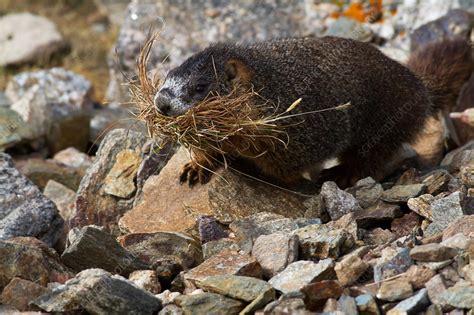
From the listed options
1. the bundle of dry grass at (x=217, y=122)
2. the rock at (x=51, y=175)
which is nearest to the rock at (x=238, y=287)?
the bundle of dry grass at (x=217, y=122)

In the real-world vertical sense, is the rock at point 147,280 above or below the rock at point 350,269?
below

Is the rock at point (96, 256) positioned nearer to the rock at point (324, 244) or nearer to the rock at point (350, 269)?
the rock at point (324, 244)

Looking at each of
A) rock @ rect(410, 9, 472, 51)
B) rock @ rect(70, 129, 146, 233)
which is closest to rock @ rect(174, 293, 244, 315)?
rock @ rect(70, 129, 146, 233)

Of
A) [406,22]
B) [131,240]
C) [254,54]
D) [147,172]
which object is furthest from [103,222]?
[406,22]

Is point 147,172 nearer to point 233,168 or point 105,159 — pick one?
point 105,159

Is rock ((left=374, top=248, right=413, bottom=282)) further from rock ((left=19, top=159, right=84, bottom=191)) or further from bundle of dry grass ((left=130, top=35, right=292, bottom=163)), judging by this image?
rock ((left=19, top=159, right=84, bottom=191))

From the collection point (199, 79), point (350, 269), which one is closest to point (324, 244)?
point (350, 269)
